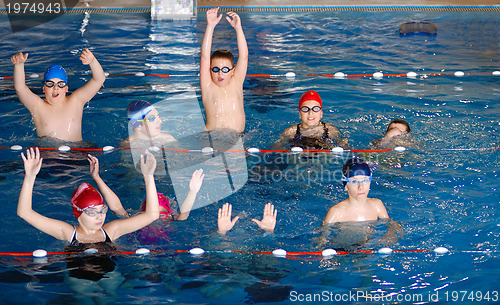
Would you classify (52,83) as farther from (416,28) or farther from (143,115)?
(416,28)

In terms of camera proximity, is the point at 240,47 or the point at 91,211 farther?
the point at 240,47

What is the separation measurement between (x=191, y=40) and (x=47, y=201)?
5785 millimetres

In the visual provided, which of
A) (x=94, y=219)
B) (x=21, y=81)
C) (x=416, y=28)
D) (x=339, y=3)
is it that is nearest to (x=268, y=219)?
(x=94, y=219)

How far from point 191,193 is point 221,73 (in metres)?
1.89

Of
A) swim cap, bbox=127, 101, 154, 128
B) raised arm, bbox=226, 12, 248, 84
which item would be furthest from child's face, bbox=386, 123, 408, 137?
swim cap, bbox=127, 101, 154, 128

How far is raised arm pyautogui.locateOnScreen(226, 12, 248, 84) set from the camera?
5.31 metres

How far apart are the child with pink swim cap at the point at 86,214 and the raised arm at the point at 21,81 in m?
1.75

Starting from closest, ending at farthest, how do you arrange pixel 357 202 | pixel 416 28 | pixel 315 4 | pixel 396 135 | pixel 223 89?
pixel 357 202
pixel 223 89
pixel 396 135
pixel 416 28
pixel 315 4

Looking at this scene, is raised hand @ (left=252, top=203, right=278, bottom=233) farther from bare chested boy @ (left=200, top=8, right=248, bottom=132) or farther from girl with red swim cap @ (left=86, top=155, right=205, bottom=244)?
bare chested boy @ (left=200, top=8, right=248, bottom=132)

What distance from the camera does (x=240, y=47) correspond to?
5395mm

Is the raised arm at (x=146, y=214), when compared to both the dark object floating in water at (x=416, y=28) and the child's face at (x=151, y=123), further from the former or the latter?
the dark object floating in water at (x=416, y=28)

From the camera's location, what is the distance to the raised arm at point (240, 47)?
17.4 feet

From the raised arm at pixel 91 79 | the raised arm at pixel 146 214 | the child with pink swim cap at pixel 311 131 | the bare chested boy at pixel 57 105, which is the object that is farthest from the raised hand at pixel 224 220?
the bare chested boy at pixel 57 105

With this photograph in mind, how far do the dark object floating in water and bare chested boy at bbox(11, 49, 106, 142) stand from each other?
259 inches
